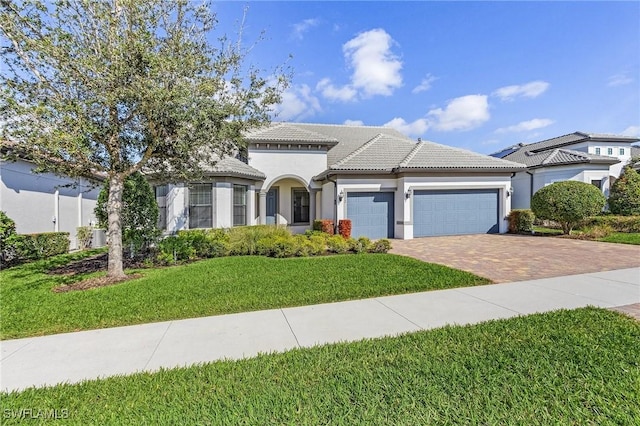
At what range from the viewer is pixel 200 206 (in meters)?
13.3

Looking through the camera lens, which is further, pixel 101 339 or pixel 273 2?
pixel 273 2

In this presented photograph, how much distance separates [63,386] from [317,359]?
2830mm

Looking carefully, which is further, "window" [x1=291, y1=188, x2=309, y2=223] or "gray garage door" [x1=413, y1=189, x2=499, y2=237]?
"window" [x1=291, y1=188, x2=309, y2=223]

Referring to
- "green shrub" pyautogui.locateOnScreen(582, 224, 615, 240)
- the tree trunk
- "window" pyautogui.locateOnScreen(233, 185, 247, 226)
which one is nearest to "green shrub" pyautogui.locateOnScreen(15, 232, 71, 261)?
the tree trunk

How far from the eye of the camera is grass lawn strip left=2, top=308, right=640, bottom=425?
253 cm

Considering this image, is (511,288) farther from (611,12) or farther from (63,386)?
(611,12)

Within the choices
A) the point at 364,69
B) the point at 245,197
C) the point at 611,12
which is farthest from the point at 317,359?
the point at 364,69

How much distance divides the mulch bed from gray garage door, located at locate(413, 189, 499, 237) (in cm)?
1299

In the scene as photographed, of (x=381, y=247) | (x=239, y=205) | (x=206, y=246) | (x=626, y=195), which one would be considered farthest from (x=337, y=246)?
(x=626, y=195)

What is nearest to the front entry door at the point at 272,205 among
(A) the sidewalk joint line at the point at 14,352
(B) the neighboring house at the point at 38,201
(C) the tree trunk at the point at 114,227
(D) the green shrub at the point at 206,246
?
(D) the green shrub at the point at 206,246

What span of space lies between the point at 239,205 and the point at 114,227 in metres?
6.86

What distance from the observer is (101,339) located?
13.9 feet

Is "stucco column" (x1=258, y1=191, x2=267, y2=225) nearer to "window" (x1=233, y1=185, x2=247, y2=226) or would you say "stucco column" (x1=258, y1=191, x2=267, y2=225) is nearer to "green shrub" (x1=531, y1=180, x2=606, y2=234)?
"window" (x1=233, y1=185, x2=247, y2=226)

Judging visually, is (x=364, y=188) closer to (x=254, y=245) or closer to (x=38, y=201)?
(x=254, y=245)
